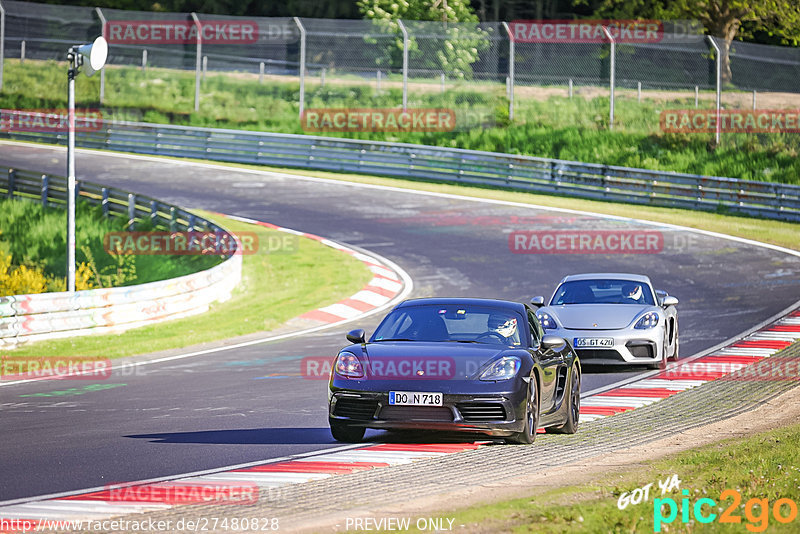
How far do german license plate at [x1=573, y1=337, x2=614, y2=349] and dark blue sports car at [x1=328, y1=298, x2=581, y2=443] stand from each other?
4312 millimetres

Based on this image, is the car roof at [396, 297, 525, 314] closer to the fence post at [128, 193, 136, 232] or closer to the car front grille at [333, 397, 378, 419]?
the car front grille at [333, 397, 378, 419]

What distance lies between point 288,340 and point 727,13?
3670 cm

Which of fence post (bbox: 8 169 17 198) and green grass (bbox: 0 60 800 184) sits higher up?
green grass (bbox: 0 60 800 184)

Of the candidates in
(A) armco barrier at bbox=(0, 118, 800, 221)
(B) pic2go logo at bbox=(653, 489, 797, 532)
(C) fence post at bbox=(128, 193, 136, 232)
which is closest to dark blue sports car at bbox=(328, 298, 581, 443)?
(B) pic2go logo at bbox=(653, 489, 797, 532)

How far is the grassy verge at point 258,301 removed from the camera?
17797 millimetres

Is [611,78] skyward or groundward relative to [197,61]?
groundward

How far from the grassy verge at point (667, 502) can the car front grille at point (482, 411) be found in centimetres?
131

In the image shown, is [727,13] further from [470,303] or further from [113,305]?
[470,303]

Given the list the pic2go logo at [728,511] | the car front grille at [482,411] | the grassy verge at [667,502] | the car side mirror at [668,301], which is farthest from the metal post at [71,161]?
the pic2go logo at [728,511]

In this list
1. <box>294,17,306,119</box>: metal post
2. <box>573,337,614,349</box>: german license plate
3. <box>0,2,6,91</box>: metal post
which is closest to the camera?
<box>573,337,614,349</box>: german license plate

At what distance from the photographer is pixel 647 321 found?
15.5 m

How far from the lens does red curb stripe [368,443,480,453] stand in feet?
33.0

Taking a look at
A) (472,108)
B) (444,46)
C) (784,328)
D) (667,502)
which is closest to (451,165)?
(444,46)

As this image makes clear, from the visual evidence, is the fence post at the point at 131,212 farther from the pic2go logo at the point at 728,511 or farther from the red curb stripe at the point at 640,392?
the pic2go logo at the point at 728,511
